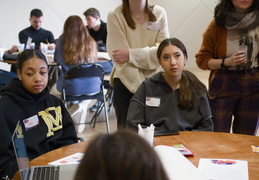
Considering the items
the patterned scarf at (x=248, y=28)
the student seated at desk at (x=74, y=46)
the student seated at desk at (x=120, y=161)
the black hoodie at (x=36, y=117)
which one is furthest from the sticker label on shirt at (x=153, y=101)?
the student seated at desk at (x=74, y=46)

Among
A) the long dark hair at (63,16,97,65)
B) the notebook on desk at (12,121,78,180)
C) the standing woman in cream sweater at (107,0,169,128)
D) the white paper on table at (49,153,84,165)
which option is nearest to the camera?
the notebook on desk at (12,121,78,180)

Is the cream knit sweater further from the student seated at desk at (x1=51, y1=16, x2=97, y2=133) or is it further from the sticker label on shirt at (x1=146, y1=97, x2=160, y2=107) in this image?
the student seated at desk at (x1=51, y1=16, x2=97, y2=133)

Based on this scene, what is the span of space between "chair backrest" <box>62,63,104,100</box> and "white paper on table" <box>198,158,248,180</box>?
2538mm

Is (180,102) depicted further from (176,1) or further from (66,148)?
(176,1)

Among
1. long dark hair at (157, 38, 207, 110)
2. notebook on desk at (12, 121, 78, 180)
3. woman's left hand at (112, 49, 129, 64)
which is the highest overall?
woman's left hand at (112, 49, 129, 64)

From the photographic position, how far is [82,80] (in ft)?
12.9

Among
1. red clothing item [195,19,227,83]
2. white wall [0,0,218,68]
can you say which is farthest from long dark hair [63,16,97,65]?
white wall [0,0,218,68]

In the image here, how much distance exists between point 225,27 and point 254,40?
22 cm

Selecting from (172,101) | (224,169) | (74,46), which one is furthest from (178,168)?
→ (74,46)

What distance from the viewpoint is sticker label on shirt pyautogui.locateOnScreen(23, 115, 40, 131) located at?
6.46 feet

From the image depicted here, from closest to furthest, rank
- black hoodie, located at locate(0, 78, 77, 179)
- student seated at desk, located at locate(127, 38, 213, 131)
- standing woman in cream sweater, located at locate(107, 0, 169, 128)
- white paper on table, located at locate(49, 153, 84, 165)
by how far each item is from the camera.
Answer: white paper on table, located at locate(49, 153, 84, 165)
black hoodie, located at locate(0, 78, 77, 179)
student seated at desk, located at locate(127, 38, 213, 131)
standing woman in cream sweater, located at locate(107, 0, 169, 128)

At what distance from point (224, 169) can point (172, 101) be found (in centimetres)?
82

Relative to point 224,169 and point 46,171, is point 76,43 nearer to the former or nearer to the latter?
point 46,171

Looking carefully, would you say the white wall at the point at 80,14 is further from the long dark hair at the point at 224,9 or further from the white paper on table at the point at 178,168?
the white paper on table at the point at 178,168
